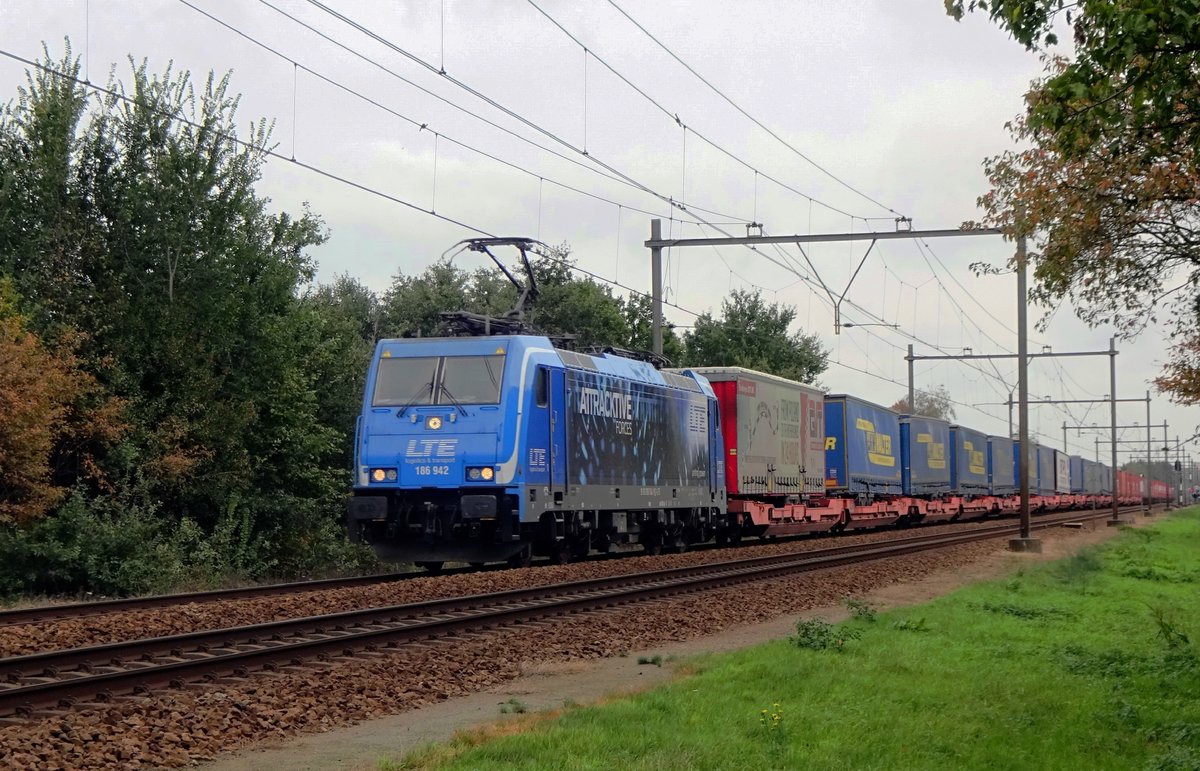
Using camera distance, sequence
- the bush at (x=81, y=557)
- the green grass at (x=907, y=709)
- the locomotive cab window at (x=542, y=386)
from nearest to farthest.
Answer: the green grass at (x=907, y=709) < the bush at (x=81, y=557) < the locomotive cab window at (x=542, y=386)

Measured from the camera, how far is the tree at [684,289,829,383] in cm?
5606

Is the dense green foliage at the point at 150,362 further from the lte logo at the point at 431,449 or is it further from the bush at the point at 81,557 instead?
the lte logo at the point at 431,449

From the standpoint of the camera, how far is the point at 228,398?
78.5 feet

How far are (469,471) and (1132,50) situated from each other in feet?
43.0

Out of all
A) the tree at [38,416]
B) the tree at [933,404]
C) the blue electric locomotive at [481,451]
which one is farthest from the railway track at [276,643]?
the tree at [933,404]

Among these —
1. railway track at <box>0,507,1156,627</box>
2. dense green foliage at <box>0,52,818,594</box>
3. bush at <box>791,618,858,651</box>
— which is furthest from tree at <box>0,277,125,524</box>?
bush at <box>791,618,858,651</box>

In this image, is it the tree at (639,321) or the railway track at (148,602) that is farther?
the tree at (639,321)

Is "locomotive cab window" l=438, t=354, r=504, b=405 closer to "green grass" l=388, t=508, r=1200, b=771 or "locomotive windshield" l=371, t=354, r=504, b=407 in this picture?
"locomotive windshield" l=371, t=354, r=504, b=407

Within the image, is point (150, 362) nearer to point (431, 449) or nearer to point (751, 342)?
point (431, 449)

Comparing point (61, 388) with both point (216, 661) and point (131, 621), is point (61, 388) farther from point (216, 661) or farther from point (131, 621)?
point (216, 661)

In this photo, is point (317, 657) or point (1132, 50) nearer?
point (1132, 50)

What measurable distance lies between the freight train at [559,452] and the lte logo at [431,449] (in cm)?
2

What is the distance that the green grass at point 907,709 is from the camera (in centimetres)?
737

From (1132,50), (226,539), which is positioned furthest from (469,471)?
(1132,50)
